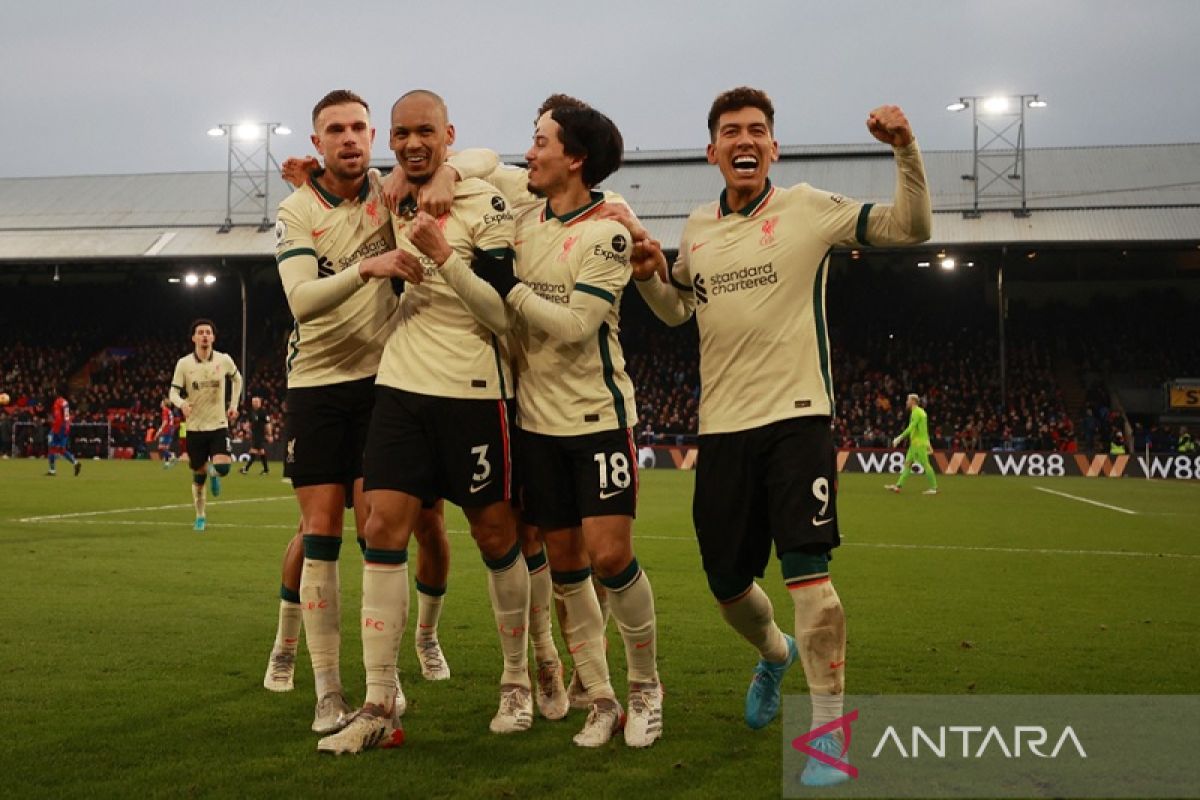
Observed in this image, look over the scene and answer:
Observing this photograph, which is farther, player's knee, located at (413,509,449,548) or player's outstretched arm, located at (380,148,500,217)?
player's knee, located at (413,509,449,548)

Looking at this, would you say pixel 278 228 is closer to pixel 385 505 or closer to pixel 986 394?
pixel 385 505

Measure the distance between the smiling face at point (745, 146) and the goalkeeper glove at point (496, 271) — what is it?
973 mm

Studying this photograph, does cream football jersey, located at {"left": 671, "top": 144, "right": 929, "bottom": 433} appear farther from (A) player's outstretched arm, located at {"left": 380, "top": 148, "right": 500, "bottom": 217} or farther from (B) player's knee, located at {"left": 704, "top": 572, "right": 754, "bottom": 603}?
(A) player's outstretched arm, located at {"left": 380, "top": 148, "right": 500, "bottom": 217}

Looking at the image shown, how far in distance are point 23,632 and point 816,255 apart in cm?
532

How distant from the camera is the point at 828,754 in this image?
4.27 meters

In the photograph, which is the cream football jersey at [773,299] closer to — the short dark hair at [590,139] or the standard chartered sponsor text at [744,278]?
the standard chartered sponsor text at [744,278]

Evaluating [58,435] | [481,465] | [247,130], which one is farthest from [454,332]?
[247,130]

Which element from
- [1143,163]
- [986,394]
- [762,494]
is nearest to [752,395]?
[762,494]

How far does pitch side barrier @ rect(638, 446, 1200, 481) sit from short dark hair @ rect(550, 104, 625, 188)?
2997 centimetres

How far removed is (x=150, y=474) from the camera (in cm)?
2841

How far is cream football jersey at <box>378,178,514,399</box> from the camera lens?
492cm

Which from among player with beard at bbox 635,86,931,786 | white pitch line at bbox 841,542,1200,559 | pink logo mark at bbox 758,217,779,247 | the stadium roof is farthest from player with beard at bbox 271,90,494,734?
the stadium roof

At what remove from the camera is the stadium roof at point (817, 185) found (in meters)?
39.4

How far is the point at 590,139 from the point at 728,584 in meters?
1.95
